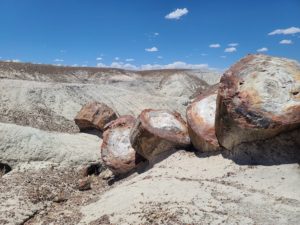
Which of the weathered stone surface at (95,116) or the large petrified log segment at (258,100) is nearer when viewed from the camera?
the large petrified log segment at (258,100)

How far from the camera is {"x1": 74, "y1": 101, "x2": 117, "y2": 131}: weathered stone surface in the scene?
12414 mm

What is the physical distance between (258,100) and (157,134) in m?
1.93

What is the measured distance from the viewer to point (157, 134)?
743 centimetres

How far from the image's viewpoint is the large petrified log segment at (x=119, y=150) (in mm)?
8148

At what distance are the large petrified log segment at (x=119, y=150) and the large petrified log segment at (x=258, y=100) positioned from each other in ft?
6.92

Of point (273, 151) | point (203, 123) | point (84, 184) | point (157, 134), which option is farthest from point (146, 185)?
point (84, 184)

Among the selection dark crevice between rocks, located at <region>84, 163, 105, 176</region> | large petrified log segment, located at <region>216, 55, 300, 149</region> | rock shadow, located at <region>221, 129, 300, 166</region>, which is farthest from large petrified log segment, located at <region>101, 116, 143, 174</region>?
rock shadow, located at <region>221, 129, 300, 166</region>

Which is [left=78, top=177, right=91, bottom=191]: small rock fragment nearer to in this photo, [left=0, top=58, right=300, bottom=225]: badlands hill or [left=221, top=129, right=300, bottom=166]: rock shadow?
[left=0, top=58, right=300, bottom=225]: badlands hill

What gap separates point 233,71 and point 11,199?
13.0 feet

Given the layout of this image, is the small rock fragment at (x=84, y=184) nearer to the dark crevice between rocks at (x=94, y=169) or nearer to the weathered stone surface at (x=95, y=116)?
the dark crevice between rocks at (x=94, y=169)

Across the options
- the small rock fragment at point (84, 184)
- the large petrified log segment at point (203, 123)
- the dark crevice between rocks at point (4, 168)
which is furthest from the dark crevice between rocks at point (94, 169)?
the large petrified log segment at point (203, 123)

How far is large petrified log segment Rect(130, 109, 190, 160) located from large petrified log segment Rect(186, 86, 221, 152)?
380 millimetres

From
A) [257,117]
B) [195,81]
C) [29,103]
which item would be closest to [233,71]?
[257,117]

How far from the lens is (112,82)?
37.7 metres
